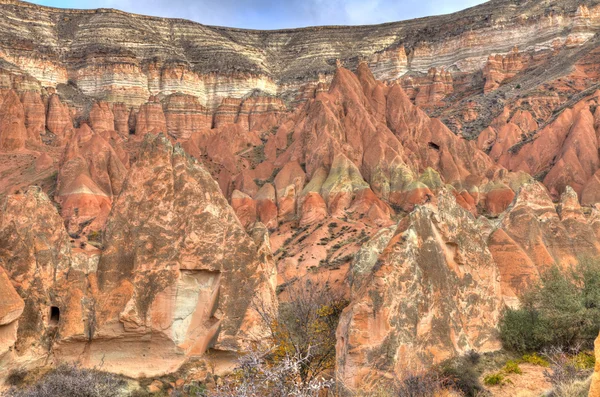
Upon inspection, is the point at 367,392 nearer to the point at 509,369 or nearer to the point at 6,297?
the point at 509,369

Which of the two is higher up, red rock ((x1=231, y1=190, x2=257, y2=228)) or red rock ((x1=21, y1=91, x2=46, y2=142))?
red rock ((x1=21, y1=91, x2=46, y2=142))

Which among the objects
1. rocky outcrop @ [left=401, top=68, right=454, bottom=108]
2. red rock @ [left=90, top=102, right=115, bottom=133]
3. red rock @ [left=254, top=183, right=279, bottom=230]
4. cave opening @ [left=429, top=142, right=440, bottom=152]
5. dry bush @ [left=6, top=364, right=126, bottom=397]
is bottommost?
red rock @ [left=254, top=183, right=279, bottom=230]

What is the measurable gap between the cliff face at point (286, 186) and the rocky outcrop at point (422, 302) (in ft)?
0.20

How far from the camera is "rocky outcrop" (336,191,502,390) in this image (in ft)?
46.9

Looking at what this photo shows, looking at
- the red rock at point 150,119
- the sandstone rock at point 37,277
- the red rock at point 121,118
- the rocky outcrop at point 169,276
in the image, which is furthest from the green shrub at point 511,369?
the red rock at point 121,118

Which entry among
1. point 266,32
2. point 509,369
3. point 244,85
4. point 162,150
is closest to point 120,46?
point 244,85

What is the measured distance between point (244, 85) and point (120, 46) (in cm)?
2783

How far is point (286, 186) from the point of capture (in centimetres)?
4825

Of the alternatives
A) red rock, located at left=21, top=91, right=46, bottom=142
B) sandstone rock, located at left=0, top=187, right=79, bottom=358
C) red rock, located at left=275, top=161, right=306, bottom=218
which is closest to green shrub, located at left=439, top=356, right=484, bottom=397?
sandstone rock, located at left=0, top=187, right=79, bottom=358

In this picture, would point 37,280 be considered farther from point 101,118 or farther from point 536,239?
point 101,118

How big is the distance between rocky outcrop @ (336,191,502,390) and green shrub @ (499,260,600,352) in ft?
1.80

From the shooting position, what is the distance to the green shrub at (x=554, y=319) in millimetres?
17031

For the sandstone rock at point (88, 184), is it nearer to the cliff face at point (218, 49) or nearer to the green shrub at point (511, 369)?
the green shrub at point (511, 369)

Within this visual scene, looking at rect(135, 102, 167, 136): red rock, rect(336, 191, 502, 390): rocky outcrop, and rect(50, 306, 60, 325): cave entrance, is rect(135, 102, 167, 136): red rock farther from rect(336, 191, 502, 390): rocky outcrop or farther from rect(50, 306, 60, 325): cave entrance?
rect(336, 191, 502, 390): rocky outcrop
